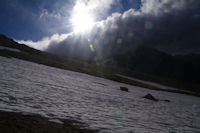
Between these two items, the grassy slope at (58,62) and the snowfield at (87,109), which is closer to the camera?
the snowfield at (87,109)

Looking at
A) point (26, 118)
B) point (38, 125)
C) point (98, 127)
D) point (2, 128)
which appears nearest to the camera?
point (2, 128)

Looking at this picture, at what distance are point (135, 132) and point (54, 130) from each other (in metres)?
2.81

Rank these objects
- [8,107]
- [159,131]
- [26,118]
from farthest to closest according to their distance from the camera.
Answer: [159,131] → [8,107] → [26,118]

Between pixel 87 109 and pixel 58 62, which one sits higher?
pixel 58 62

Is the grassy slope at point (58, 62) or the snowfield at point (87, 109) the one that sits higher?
the grassy slope at point (58, 62)

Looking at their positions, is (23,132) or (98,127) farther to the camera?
(98,127)

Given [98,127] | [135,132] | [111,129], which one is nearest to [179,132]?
[135,132]

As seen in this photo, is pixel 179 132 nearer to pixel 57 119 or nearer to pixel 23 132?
pixel 57 119

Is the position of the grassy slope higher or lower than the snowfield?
higher

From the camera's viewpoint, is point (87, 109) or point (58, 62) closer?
point (87, 109)

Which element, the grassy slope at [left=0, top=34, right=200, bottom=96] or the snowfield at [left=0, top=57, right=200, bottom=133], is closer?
the snowfield at [left=0, top=57, right=200, bottom=133]

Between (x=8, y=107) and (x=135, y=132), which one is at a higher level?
(x=8, y=107)

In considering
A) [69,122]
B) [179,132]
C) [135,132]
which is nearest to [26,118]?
[69,122]

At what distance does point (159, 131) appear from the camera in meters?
4.90
